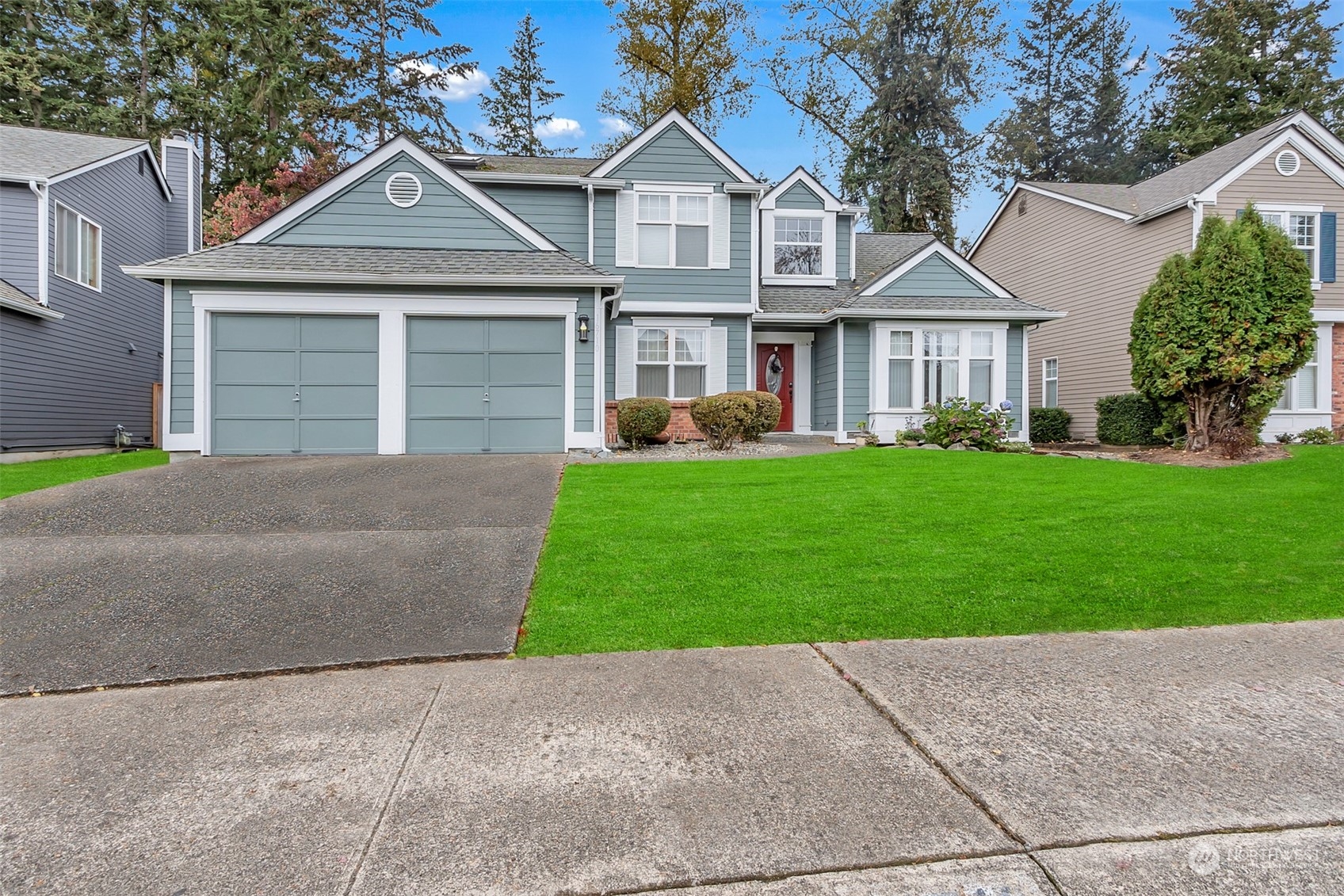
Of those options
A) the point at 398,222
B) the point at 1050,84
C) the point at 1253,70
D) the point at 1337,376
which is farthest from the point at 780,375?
the point at 1050,84

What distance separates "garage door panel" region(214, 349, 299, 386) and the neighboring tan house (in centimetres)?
1734

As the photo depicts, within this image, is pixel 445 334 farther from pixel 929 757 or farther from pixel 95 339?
pixel 929 757

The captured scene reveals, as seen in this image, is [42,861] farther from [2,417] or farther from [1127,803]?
[2,417]

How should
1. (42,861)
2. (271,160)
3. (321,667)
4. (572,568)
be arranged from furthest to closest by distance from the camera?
(271,160) → (572,568) → (321,667) → (42,861)

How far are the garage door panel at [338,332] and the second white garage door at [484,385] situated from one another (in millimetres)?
571

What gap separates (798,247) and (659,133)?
4.09 meters

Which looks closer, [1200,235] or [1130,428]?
[1200,235]

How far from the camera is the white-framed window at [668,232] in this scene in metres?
14.3

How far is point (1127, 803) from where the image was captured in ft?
7.70

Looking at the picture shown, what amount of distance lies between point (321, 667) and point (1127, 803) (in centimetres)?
359

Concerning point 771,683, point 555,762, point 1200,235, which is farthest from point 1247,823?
point 1200,235

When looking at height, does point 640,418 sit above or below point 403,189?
below

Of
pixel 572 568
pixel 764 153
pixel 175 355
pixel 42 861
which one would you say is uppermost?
pixel 764 153

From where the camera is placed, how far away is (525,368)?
11258mm
